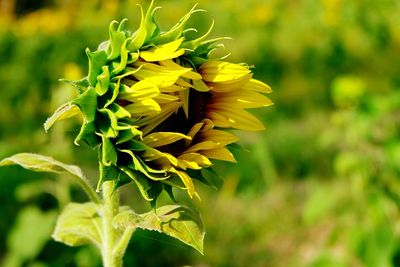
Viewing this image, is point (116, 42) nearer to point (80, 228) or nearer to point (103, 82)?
point (103, 82)

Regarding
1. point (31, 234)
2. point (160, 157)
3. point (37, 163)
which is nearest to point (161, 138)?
point (160, 157)

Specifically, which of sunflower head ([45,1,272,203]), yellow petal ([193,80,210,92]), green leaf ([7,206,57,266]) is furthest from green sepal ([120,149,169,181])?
green leaf ([7,206,57,266])

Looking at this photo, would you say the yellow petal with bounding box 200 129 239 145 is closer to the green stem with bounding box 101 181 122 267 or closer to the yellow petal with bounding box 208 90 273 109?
the yellow petal with bounding box 208 90 273 109

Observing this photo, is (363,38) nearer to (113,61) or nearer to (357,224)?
(357,224)

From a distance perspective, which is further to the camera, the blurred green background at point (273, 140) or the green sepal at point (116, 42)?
the blurred green background at point (273, 140)

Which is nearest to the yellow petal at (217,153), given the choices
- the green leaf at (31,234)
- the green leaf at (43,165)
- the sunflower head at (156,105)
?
the sunflower head at (156,105)

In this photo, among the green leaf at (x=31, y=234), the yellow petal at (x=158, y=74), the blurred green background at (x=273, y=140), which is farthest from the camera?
the blurred green background at (x=273, y=140)

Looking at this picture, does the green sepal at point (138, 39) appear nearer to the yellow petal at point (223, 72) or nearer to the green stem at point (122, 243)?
the yellow petal at point (223, 72)
